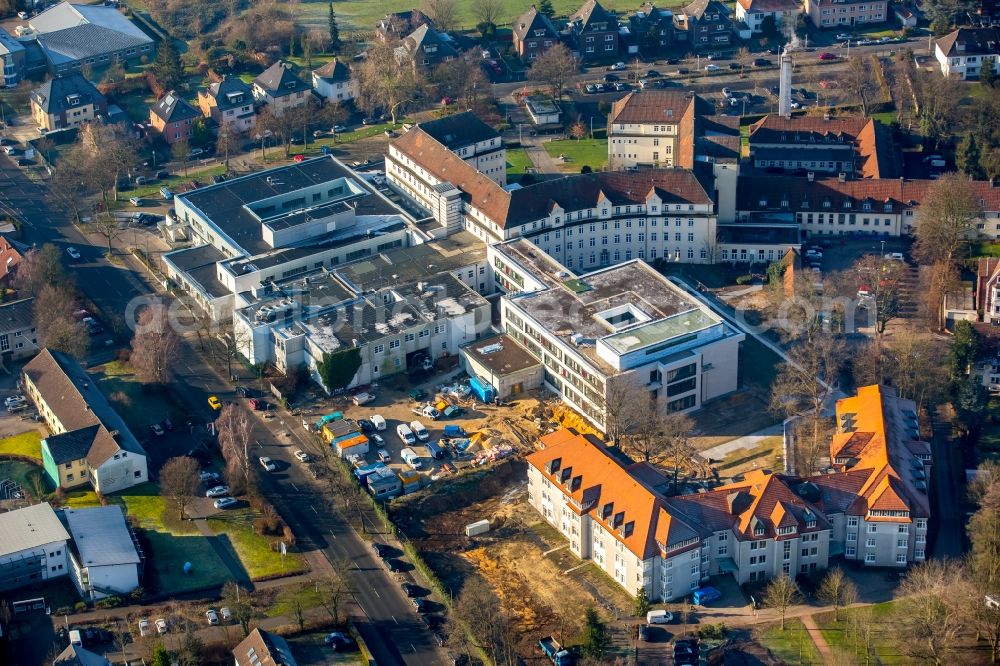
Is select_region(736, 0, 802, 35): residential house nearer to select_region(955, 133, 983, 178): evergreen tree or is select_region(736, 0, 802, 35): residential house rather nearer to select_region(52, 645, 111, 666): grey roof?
select_region(955, 133, 983, 178): evergreen tree

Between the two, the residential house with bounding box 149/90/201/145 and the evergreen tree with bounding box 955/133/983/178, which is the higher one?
the residential house with bounding box 149/90/201/145

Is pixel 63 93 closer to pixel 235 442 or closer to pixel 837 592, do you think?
pixel 235 442

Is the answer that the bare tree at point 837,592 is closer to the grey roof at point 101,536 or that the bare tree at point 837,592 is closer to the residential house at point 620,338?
the residential house at point 620,338

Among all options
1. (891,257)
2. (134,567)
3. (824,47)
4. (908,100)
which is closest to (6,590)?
(134,567)

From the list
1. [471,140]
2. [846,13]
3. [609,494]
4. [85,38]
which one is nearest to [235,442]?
[609,494]

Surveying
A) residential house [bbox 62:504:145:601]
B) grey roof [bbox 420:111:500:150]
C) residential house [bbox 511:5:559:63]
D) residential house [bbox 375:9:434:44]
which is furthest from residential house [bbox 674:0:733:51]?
residential house [bbox 62:504:145:601]

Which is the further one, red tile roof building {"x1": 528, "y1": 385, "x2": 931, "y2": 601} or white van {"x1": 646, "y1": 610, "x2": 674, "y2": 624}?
red tile roof building {"x1": 528, "y1": 385, "x2": 931, "y2": 601}

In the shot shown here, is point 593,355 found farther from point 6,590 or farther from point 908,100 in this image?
point 908,100
